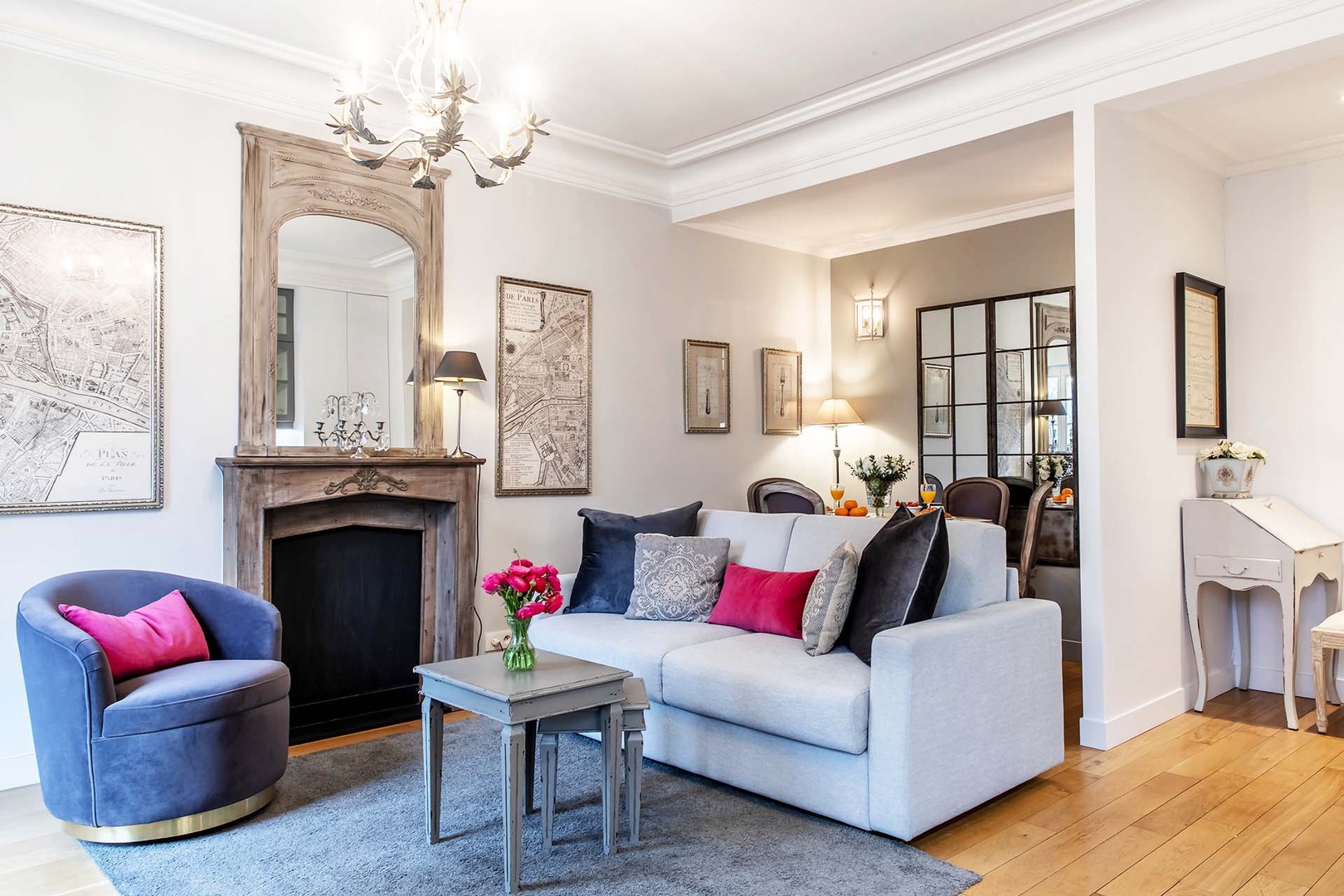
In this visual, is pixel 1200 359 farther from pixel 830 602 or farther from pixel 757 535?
pixel 830 602

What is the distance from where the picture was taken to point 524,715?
2.51 m

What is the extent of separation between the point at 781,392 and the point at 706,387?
702mm

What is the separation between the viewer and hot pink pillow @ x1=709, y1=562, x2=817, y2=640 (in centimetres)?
352

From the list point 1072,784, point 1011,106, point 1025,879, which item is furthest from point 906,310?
point 1025,879

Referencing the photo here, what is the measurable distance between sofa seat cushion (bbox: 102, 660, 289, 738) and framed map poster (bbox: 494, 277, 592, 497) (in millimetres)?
1842

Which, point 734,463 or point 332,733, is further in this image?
point 734,463

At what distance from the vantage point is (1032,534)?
4.60 meters

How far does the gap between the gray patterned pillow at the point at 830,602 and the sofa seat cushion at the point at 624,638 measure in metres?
0.41

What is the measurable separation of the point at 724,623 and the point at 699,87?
247 cm

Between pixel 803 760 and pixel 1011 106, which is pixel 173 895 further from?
pixel 1011 106

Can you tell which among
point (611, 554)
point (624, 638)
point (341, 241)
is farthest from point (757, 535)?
point (341, 241)

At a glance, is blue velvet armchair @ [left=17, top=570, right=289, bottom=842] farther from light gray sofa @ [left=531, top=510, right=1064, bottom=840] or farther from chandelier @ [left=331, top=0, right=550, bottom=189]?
chandelier @ [left=331, top=0, right=550, bottom=189]

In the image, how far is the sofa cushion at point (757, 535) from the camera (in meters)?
3.93

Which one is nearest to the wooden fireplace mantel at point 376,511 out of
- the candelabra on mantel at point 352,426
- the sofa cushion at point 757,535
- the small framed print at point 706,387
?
the candelabra on mantel at point 352,426
